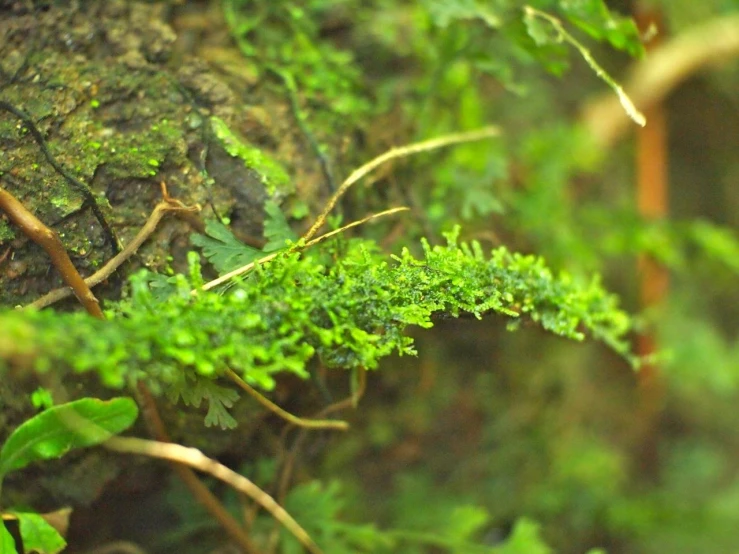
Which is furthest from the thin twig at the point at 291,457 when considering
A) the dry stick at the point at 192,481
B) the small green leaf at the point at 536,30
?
the small green leaf at the point at 536,30

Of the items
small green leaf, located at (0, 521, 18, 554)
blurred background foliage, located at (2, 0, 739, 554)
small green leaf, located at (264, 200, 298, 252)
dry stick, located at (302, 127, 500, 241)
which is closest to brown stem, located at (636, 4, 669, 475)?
blurred background foliage, located at (2, 0, 739, 554)

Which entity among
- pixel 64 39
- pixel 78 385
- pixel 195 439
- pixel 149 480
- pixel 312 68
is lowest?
pixel 149 480

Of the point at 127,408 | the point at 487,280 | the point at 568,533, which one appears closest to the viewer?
the point at 127,408

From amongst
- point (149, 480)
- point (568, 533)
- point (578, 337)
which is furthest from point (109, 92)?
point (568, 533)

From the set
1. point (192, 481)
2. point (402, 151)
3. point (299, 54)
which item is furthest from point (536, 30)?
point (192, 481)

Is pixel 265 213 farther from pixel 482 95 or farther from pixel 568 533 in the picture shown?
pixel 568 533

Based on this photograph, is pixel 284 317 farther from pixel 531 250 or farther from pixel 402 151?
pixel 531 250

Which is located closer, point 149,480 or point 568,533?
point 149,480
